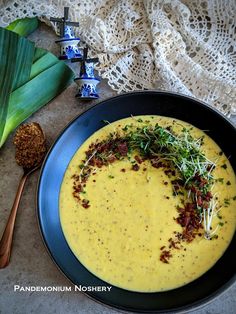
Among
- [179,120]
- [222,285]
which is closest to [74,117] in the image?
[179,120]

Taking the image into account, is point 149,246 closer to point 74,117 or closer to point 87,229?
point 87,229

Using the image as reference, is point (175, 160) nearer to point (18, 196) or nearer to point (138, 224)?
point (138, 224)

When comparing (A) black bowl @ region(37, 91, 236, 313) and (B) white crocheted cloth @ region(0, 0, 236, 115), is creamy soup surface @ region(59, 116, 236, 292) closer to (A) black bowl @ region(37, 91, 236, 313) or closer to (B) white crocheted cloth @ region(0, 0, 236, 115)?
(A) black bowl @ region(37, 91, 236, 313)

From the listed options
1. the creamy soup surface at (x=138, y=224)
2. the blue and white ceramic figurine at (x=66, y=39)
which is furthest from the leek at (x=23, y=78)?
the creamy soup surface at (x=138, y=224)

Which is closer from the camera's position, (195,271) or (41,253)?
(195,271)

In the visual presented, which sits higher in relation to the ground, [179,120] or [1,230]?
[179,120]

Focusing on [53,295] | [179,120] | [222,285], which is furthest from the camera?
[179,120]

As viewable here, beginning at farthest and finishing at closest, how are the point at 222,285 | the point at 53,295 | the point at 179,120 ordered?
the point at 179,120 < the point at 53,295 < the point at 222,285

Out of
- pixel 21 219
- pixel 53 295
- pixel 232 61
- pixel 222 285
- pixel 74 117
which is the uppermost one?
pixel 232 61
